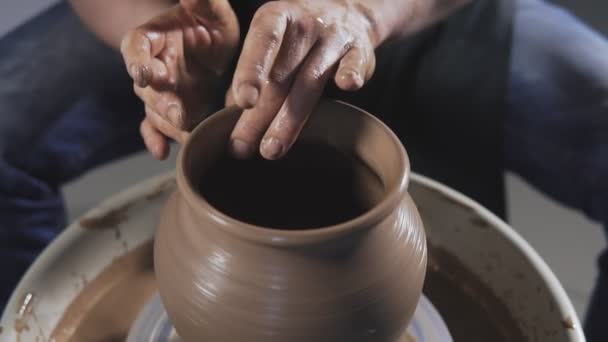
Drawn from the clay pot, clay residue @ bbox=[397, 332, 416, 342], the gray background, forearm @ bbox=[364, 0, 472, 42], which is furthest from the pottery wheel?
the gray background

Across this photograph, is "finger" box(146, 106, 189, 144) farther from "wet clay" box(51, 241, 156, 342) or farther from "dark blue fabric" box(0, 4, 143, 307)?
"dark blue fabric" box(0, 4, 143, 307)

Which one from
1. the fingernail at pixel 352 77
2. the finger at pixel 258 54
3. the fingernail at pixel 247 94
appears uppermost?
the finger at pixel 258 54

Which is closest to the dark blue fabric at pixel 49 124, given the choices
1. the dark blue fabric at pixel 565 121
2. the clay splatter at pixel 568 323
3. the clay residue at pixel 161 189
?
the clay residue at pixel 161 189

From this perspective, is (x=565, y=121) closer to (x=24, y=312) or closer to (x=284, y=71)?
(x=284, y=71)

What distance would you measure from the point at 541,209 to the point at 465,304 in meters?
1.17

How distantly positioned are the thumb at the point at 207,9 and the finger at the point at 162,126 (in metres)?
0.18

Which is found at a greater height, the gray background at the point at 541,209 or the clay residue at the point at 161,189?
the clay residue at the point at 161,189

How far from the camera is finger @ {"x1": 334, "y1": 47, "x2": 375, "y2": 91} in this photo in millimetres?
892

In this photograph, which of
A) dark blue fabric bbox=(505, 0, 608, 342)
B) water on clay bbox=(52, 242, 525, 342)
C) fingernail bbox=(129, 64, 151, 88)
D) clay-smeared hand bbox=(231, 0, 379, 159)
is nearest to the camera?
clay-smeared hand bbox=(231, 0, 379, 159)

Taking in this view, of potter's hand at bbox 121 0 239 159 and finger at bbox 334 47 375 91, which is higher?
finger at bbox 334 47 375 91

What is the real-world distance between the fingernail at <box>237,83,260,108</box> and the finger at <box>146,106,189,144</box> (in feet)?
1.02

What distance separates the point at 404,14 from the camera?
1.28m

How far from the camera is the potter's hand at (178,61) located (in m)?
1.00

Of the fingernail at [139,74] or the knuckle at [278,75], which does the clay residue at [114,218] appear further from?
the knuckle at [278,75]
